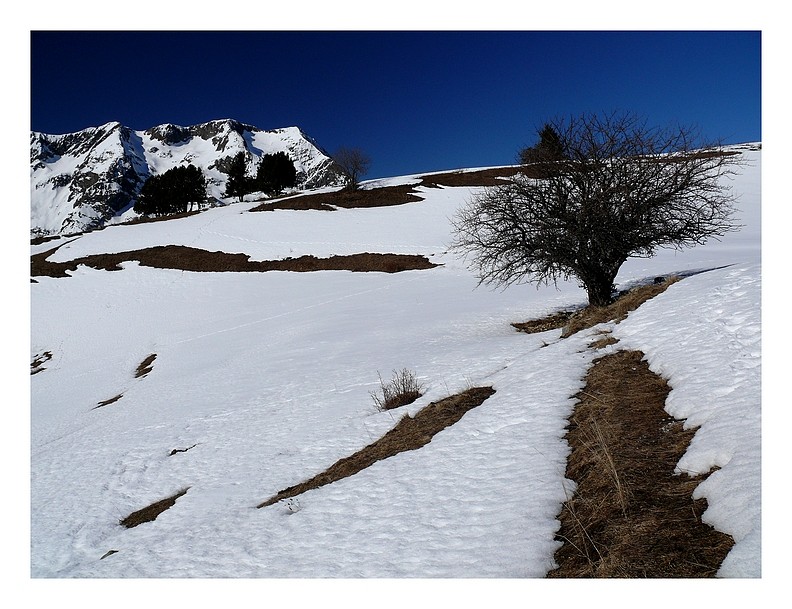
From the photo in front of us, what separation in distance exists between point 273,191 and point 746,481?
8219 cm

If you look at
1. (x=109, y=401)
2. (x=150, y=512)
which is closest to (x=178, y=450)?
(x=150, y=512)

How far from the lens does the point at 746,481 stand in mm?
3758

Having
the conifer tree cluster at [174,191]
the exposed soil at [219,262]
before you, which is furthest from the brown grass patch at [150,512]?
the conifer tree cluster at [174,191]

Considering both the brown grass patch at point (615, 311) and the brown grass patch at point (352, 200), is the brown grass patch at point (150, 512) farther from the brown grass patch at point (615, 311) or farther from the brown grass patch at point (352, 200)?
the brown grass patch at point (352, 200)

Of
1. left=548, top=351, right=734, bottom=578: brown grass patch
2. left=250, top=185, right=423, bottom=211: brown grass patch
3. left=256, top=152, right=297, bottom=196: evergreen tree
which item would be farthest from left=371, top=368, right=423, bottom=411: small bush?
left=256, top=152, right=297, bottom=196: evergreen tree

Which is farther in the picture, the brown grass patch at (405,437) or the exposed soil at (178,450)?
the exposed soil at (178,450)

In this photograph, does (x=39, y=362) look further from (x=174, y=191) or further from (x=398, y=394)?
(x=174, y=191)

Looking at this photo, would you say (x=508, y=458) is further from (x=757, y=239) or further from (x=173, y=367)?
(x=757, y=239)

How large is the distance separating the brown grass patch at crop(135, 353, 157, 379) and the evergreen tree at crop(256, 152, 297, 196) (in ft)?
203

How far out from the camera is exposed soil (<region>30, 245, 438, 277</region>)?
33.8m

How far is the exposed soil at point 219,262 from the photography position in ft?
111

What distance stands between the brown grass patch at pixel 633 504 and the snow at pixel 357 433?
0.15m

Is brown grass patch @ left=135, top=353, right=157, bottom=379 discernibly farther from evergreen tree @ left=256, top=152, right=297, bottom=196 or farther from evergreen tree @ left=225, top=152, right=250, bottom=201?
evergreen tree @ left=225, top=152, right=250, bottom=201

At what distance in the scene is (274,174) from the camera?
260 feet
